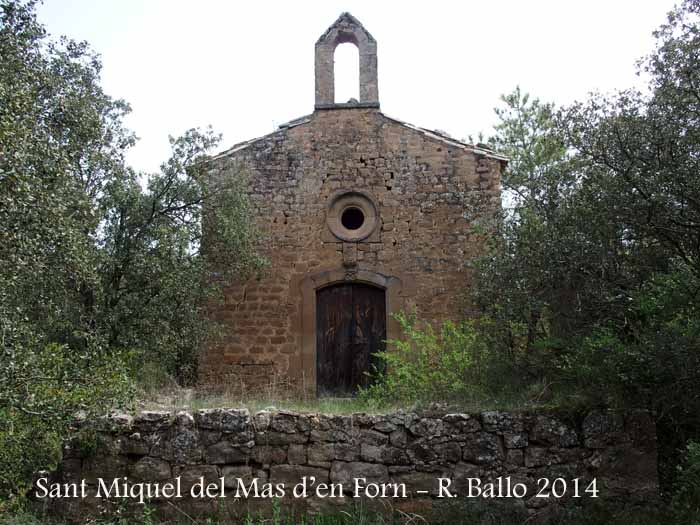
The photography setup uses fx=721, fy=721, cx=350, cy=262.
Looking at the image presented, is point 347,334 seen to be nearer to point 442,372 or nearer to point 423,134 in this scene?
point 442,372

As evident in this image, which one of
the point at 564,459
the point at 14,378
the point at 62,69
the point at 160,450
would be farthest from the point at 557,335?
the point at 62,69

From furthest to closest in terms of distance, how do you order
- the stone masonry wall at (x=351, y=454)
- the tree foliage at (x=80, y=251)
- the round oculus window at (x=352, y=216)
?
the round oculus window at (x=352, y=216) < the stone masonry wall at (x=351, y=454) < the tree foliage at (x=80, y=251)

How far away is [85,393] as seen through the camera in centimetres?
587

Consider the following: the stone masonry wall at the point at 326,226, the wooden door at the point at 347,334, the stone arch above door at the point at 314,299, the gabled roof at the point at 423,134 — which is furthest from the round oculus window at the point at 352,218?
the gabled roof at the point at 423,134

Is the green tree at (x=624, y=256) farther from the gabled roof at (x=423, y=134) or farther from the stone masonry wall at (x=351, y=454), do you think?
the gabled roof at (x=423, y=134)

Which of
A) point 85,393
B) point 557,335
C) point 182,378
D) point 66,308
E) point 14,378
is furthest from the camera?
point 182,378

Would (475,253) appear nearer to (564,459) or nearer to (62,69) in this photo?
(564,459)

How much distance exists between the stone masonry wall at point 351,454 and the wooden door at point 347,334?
17.1 ft

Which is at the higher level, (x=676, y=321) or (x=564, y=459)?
(x=676, y=321)

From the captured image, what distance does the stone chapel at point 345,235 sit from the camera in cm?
1157

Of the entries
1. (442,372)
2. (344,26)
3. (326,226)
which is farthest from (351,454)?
(344,26)

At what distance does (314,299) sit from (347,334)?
0.79 metres

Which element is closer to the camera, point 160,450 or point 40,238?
point 40,238

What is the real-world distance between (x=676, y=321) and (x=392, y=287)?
19.9 ft
